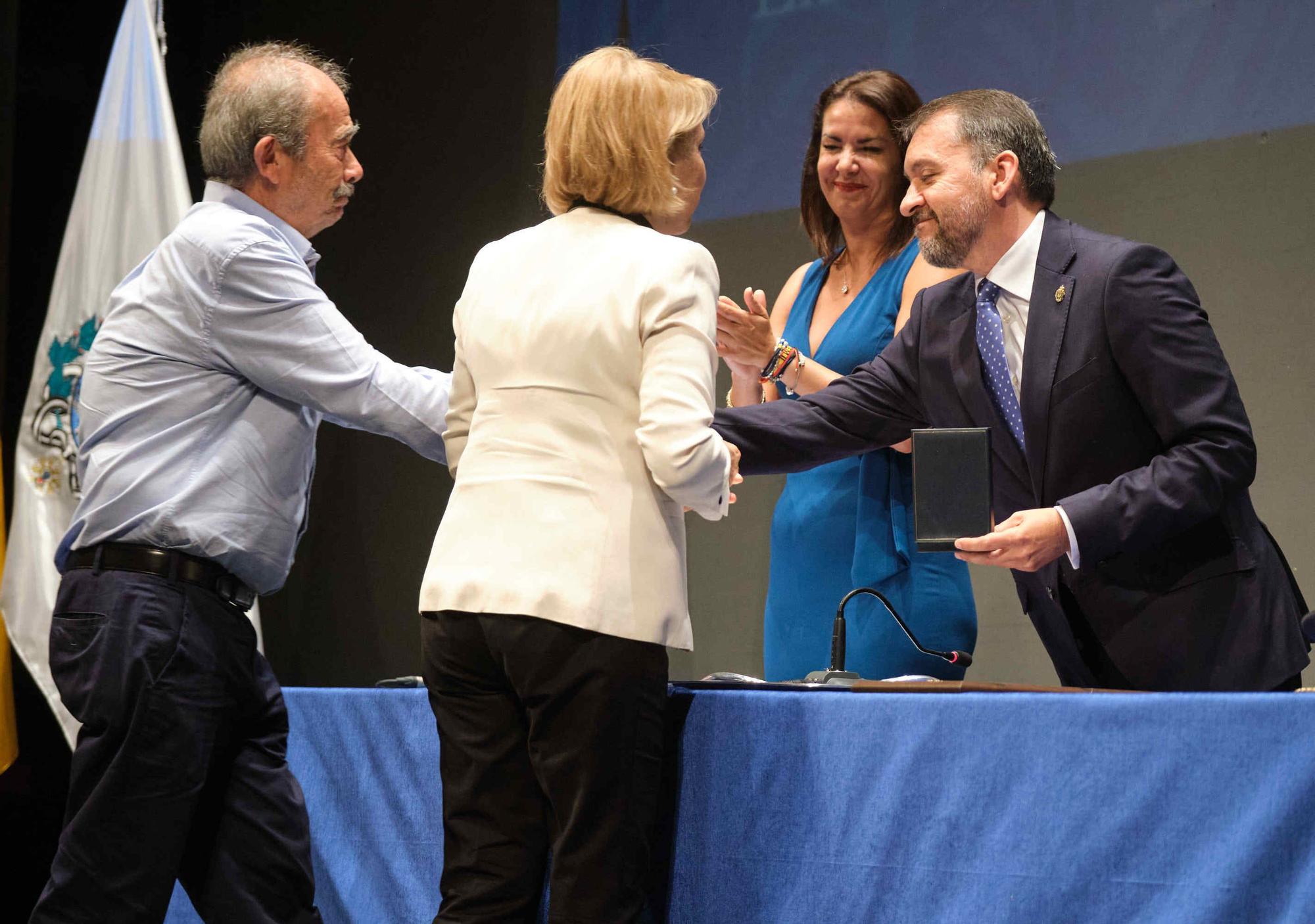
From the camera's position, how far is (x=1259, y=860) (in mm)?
1246

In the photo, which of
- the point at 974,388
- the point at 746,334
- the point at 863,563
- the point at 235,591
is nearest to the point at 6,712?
the point at 235,591

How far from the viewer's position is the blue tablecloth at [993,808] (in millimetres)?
1256

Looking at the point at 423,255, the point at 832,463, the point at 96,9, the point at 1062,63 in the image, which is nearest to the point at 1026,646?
the point at 832,463

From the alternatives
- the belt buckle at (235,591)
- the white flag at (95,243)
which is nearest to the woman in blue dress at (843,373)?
the belt buckle at (235,591)

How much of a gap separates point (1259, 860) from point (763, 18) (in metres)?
3.05

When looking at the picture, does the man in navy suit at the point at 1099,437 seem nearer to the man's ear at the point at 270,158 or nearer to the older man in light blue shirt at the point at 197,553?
the older man in light blue shirt at the point at 197,553

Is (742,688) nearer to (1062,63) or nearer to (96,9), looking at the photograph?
(1062,63)

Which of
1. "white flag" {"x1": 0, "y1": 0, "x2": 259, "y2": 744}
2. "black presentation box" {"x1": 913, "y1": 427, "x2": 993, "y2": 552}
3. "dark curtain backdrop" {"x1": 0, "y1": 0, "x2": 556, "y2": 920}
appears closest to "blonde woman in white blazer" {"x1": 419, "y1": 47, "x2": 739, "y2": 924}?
"black presentation box" {"x1": 913, "y1": 427, "x2": 993, "y2": 552}

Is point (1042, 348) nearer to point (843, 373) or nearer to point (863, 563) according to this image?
point (863, 563)

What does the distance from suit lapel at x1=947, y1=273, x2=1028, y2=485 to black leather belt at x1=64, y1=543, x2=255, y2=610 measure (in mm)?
1202

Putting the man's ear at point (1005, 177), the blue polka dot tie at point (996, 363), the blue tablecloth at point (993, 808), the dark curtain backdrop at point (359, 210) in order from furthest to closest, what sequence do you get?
the dark curtain backdrop at point (359, 210) < the man's ear at point (1005, 177) < the blue polka dot tie at point (996, 363) < the blue tablecloth at point (993, 808)

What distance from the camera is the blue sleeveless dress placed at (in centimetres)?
240

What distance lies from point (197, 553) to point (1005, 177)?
1.42 meters

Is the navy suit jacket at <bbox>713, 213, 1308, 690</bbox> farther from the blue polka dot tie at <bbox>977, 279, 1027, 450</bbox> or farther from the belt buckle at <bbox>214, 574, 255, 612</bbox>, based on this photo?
the belt buckle at <bbox>214, 574, 255, 612</bbox>
